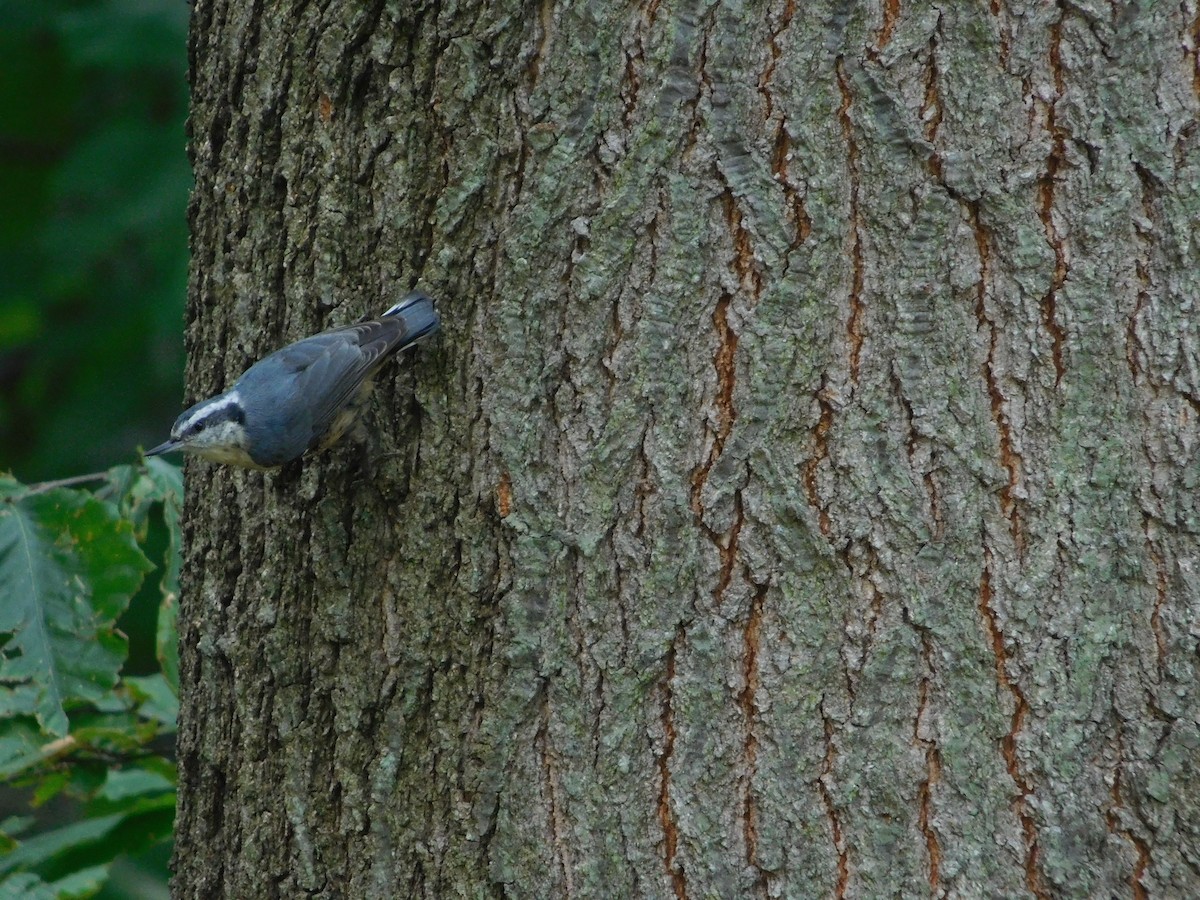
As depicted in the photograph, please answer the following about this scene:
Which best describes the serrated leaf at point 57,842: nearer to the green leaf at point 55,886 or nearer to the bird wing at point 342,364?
the green leaf at point 55,886

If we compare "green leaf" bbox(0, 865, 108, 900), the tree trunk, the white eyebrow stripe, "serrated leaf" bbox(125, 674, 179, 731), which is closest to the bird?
the white eyebrow stripe

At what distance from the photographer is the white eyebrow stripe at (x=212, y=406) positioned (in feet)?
6.79

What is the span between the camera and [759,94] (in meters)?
1.57

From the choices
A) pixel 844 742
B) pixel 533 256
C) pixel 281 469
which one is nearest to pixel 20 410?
pixel 281 469

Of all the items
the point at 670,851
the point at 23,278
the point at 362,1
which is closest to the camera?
the point at 670,851

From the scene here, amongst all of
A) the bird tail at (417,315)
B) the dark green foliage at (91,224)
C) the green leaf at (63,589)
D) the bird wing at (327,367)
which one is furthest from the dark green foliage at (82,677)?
the dark green foliage at (91,224)

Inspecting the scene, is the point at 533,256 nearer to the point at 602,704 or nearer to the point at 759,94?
the point at 759,94

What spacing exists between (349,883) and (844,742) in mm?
813

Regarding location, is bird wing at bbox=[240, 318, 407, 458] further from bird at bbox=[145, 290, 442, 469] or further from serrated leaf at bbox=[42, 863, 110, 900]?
serrated leaf at bbox=[42, 863, 110, 900]

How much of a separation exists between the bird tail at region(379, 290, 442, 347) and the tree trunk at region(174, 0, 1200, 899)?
1.0 inches

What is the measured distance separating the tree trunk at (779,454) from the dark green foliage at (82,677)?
560 millimetres

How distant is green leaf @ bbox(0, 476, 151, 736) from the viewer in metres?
2.06

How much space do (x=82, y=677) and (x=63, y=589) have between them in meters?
0.16

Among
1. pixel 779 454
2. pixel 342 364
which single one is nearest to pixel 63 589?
pixel 342 364
